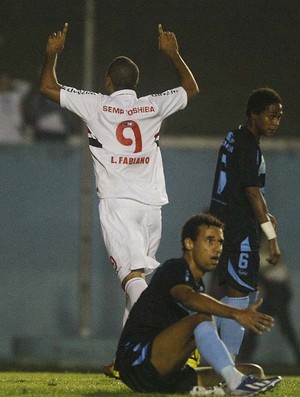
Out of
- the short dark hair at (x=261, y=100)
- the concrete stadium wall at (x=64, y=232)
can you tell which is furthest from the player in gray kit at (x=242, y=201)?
the concrete stadium wall at (x=64, y=232)

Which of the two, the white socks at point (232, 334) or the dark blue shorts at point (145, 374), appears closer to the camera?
the dark blue shorts at point (145, 374)

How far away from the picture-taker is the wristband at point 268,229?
10.2 metres

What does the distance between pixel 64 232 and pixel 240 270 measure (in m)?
8.05

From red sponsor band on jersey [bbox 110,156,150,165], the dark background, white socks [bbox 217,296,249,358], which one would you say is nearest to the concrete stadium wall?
the dark background

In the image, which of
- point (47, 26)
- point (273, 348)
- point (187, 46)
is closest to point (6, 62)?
point (47, 26)

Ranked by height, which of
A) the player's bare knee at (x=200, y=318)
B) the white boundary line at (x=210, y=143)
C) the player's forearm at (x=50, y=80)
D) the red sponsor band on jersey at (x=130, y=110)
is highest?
the player's forearm at (x=50, y=80)

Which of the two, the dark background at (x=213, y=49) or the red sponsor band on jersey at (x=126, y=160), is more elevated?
the dark background at (x=213, y=49)

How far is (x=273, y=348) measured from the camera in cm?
1802

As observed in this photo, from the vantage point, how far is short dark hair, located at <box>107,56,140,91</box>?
10.7 meters

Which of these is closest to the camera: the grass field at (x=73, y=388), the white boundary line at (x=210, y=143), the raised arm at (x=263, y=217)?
the grass field at (x=73, y=388)

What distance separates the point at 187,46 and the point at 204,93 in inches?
23.0

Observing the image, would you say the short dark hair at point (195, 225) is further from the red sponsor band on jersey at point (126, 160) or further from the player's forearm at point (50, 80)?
the player's forearm at point (50, 80)

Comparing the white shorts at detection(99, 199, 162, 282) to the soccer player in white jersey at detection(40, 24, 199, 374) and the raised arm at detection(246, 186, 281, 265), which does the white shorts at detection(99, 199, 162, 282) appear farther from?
the raised arm at detection(246, 186, 281, 265)

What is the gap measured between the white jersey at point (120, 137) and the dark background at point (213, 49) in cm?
790
